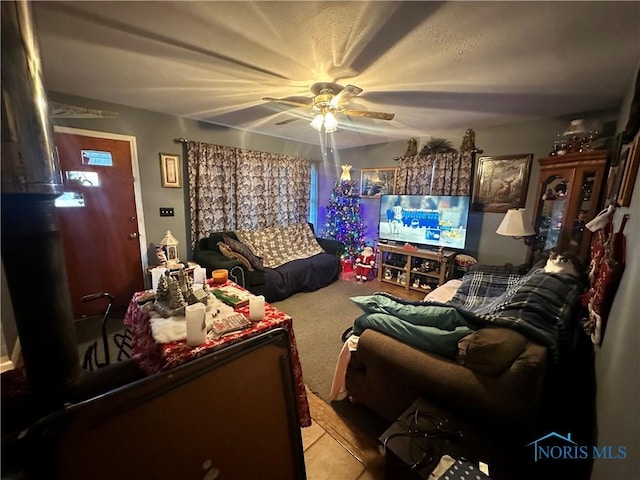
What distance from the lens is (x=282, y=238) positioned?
166 inches

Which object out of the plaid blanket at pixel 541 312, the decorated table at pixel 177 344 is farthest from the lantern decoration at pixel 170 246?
the plaid blanket at pixel 541 312

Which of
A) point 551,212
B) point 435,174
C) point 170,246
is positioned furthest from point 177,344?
point 435,174

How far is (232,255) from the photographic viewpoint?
3.35 metres

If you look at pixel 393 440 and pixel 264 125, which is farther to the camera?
pixel 264 125

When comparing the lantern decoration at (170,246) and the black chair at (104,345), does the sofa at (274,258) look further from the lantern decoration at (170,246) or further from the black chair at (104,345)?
the black chair at (104,345)

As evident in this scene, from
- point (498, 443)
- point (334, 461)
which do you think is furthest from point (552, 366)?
point (334, 461)

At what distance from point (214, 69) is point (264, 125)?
1723mm

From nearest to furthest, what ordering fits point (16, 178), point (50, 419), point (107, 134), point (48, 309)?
point (50, 419) < point (16, 178) < point (48, 309) < point (107, 134)

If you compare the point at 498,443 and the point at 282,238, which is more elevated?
the point at 282,238

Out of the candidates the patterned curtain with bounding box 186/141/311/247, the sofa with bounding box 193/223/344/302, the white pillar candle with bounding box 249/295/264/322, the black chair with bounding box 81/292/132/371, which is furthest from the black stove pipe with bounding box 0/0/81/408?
the patterned curtain with bounding box 186/141/311/247

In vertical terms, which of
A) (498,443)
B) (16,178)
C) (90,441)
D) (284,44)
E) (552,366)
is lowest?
(498,443)

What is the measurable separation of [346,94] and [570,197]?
7.67 feet

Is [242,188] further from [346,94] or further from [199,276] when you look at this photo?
[346,94]

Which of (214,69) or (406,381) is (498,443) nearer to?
(406,381)
